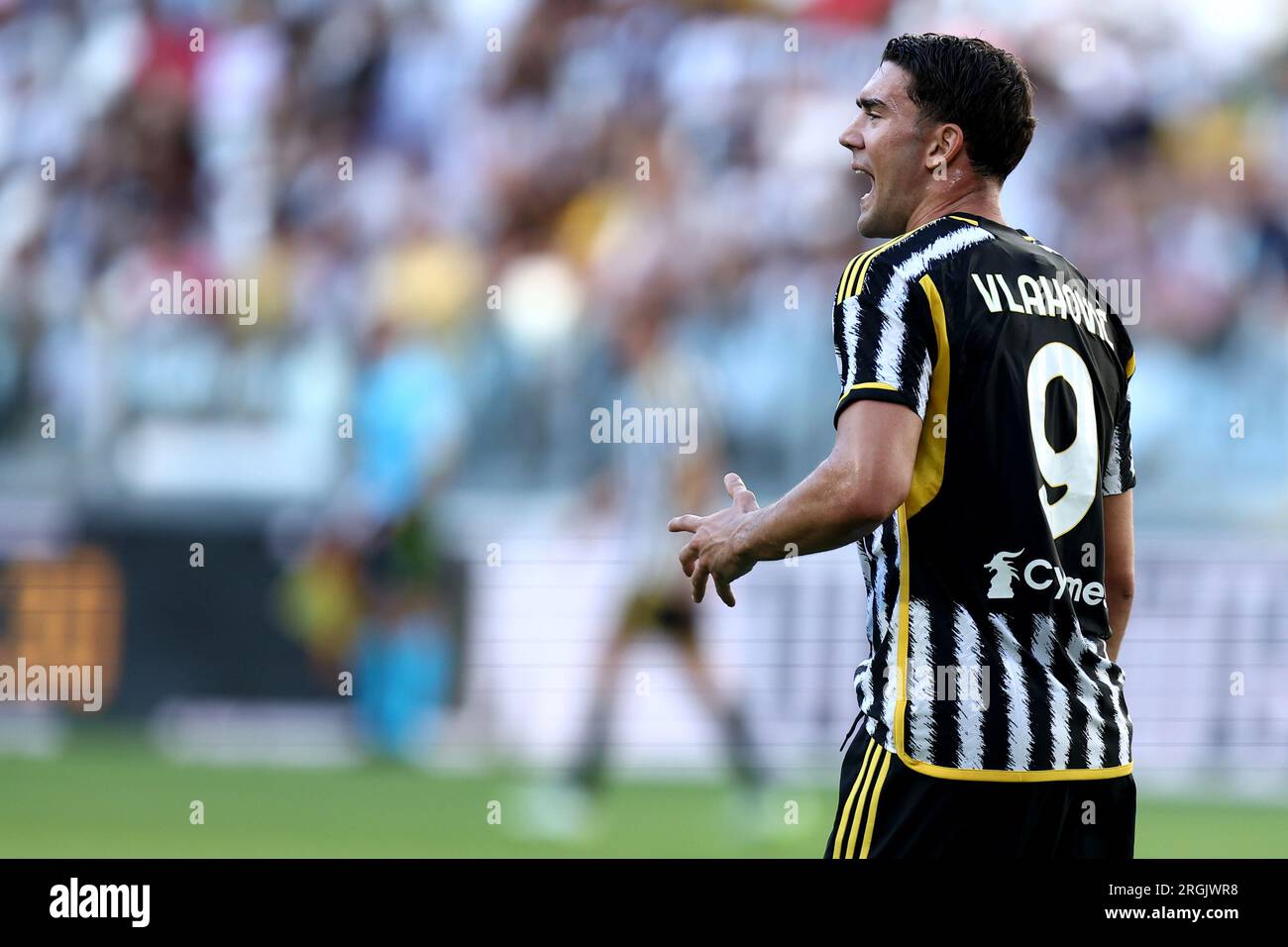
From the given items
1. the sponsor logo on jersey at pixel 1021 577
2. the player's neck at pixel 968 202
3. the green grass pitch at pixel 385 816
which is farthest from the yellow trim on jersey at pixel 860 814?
the green grass pitch at pixel 385 816

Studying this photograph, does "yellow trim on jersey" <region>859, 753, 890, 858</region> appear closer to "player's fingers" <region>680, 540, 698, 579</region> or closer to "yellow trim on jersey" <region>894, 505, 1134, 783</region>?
"yellow trim on jersey" <region>894, 505, 1134, 783</region>

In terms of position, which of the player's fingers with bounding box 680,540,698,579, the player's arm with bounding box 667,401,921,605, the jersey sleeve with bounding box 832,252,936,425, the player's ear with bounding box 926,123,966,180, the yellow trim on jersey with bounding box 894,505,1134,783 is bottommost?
the yellow trim on jersey with bounding box 894,505,1134,783

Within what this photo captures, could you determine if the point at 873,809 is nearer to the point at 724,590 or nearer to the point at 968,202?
the point at 724,590

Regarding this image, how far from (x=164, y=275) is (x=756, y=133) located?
3.73 m

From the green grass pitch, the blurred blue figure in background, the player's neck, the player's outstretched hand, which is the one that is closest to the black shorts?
the player's outstretched hand

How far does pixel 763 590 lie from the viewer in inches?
322

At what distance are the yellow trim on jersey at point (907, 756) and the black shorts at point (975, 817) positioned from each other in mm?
10

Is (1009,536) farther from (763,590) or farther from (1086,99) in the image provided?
(1086,99)

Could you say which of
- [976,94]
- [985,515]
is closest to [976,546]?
[985,515]

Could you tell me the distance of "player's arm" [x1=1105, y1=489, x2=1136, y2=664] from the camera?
→ 3.16m

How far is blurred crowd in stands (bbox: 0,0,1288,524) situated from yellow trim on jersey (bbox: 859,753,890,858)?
5.79 metres

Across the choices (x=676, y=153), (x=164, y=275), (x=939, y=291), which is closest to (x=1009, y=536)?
(x=939, y=291)

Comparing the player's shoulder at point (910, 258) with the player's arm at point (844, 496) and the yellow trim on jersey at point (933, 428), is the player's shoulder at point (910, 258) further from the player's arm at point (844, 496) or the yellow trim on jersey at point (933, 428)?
the player's arm at point (844, 496)

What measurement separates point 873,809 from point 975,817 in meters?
0.18
